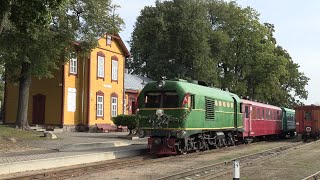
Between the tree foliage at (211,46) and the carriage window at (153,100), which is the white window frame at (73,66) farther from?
the carriage window at (153,100)

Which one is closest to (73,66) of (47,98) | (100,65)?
(100,65)

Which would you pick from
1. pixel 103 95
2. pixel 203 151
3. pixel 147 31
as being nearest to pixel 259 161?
pixel 203 151

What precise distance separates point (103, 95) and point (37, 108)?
5.66m

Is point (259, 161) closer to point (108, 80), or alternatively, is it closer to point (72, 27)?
point (72, 27)

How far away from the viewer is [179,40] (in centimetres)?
4484

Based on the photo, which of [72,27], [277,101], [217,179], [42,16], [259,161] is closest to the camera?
[217,179]

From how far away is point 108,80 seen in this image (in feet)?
129

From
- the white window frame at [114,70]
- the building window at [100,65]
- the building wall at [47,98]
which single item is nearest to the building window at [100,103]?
the building window at [100,65]

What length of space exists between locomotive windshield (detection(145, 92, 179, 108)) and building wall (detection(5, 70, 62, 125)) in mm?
16639

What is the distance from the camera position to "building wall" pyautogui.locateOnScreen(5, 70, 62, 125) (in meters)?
34.9

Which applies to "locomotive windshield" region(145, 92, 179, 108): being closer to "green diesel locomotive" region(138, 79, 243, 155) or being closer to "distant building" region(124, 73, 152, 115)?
"green diesel locomotive" region(138, 79, 243, 155)

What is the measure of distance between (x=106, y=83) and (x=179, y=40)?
984 cm

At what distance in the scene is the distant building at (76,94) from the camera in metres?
34.9

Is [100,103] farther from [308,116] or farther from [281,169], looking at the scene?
[281,169]
